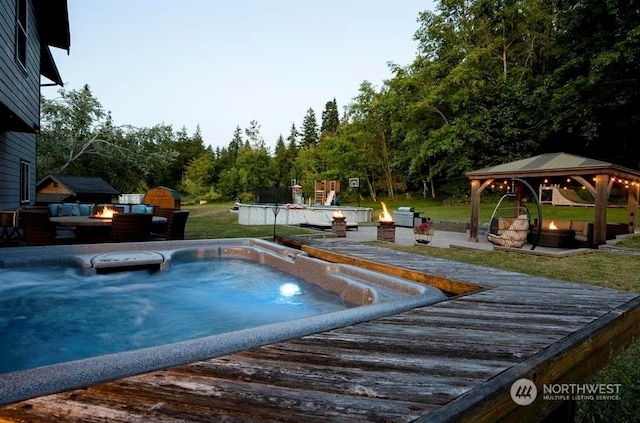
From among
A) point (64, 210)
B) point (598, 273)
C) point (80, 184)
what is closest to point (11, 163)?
point (64, 210)

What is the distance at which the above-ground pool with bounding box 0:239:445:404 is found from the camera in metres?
2.14

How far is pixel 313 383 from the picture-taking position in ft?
4.17

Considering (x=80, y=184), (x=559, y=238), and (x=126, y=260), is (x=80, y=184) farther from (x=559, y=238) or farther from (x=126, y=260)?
(x=559, y=238)

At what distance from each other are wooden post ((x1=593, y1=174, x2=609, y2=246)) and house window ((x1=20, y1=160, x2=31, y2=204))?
12863 millimetres

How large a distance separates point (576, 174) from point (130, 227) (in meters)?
8.23

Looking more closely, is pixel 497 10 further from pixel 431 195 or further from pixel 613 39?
pixel 431 195

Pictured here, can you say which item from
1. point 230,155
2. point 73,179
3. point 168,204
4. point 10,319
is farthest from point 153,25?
point 230,155

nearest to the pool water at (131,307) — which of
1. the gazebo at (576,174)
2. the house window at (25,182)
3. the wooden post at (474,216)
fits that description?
the wooden post at (474,216)

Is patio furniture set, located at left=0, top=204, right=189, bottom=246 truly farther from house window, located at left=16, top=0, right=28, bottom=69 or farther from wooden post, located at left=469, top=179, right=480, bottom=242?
wooden post, located at left=469, top=179, right=480, bottom=242

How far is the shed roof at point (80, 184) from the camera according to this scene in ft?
47.2

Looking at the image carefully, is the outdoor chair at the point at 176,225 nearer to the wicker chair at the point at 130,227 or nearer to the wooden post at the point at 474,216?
the wicker chair at the point at 130,227

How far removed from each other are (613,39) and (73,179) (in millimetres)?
21804

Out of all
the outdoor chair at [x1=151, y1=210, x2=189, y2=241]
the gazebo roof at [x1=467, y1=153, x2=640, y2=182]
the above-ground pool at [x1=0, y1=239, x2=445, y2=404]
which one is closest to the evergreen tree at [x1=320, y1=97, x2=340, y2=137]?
the gazebo roof at [x1=467, y1=153, x2=640, y2=182]

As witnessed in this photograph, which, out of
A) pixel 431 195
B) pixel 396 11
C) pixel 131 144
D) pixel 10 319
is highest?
pixel 396 11
